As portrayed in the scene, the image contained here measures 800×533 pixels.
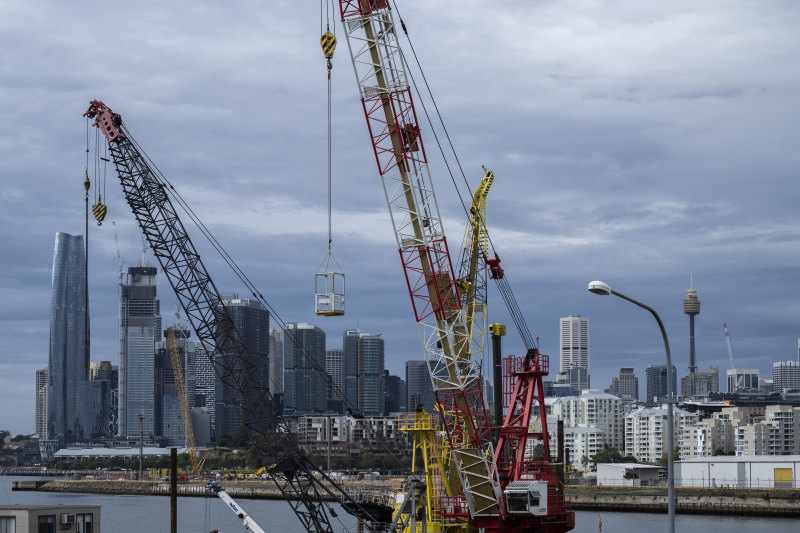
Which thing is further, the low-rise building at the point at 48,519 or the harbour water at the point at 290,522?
the harbour water at the point at 290,522

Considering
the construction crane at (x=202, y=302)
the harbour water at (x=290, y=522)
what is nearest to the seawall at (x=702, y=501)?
the harbour water at (x=290, y=522)

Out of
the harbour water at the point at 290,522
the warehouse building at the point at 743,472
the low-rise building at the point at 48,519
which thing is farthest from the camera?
the warehouse building at the point at 743,472

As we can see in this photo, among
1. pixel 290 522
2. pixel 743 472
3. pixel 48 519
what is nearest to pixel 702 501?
pixel 743 472

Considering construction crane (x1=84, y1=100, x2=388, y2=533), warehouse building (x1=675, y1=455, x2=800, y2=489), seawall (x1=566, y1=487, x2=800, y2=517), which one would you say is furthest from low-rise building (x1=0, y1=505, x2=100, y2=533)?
warehouse building (x1=675, y1=455, x2=800, y2=489)

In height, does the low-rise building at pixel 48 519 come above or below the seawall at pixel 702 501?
above

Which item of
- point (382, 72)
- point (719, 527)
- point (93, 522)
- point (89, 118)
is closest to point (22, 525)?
point (93, 522)

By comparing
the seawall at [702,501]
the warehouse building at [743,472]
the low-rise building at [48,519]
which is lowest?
the seawall at [702,501]

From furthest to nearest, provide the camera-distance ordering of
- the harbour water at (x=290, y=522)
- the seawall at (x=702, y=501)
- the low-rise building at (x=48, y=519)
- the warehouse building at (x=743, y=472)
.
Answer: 1. the warehouse building at (x=743, y=472)
2. the seawall at (x=702, y=501)
3. the harbour water at (x=290, y=522)
4. the low-rise building at (x=48, y=519)

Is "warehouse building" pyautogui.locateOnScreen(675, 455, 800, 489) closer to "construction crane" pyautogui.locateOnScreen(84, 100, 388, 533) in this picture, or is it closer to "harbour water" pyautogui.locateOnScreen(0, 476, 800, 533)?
"harbour water" pyautogui.locateOnScreen(0, 476, 800, 533)

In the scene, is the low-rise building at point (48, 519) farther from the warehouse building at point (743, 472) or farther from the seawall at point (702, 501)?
the warehouse building at point (743, 472)

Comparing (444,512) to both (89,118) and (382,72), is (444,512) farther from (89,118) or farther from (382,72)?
(89,118)

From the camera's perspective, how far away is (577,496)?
167375mm

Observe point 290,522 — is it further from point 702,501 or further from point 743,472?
point 743,472

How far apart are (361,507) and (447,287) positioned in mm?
15463
